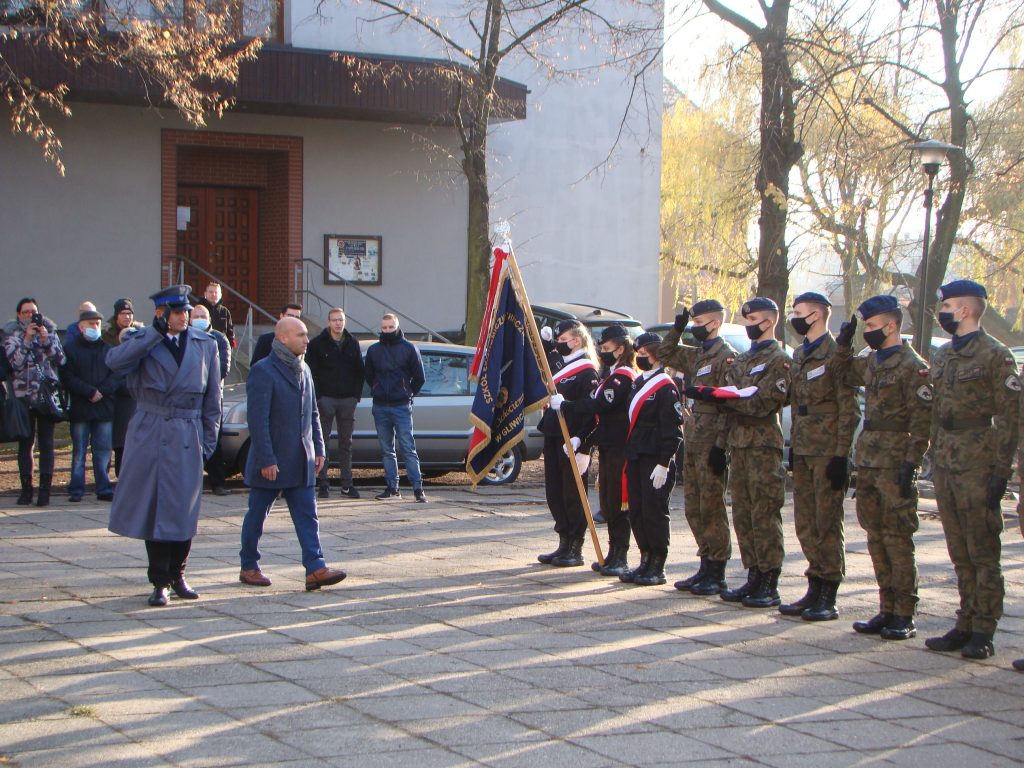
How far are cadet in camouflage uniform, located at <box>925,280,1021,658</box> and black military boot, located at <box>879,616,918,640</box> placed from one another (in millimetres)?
242

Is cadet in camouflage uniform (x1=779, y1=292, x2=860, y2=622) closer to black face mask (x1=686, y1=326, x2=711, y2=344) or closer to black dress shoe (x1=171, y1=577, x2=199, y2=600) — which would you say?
black face mask (x1=686, y1=326, x2=711, y2=344)

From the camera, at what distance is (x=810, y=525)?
7.96 m

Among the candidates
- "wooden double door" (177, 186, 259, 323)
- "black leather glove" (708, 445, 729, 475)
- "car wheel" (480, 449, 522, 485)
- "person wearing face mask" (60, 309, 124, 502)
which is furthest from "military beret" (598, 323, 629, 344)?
"wooden double door" (177, 186, 259, 323)

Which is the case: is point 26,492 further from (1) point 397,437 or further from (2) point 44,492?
(1) point 397,437

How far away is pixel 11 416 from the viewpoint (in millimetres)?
11922

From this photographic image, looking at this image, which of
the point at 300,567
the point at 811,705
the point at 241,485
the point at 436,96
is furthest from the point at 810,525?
the point at 436,96

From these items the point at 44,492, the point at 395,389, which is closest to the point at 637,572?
the point at 395,389

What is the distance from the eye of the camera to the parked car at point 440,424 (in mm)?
14273

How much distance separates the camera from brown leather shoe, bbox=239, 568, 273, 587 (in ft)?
27.7

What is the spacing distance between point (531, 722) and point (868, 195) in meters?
16.0

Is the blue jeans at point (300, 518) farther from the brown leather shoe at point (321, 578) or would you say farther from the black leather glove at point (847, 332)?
the black leather glove at point (847, 332)

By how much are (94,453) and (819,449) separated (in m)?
7.68

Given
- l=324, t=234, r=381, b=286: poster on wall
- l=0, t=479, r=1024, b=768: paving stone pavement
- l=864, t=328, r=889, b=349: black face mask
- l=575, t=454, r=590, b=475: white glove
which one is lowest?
l=0, t=479, r=1024, b=768: paving stone pavement

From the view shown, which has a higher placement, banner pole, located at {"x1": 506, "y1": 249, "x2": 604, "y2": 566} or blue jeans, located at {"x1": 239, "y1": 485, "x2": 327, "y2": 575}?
banner pole, located at {"x1": 506, "y1": 249, "x2": 604, "y2": 566}
